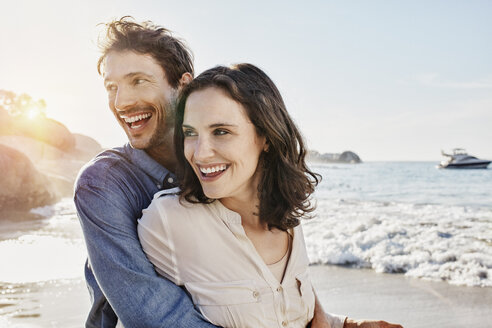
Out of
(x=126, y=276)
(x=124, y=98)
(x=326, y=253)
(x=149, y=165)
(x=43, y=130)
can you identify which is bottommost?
(x=43, y=130)

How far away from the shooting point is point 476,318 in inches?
190

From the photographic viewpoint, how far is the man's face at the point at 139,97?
273cm

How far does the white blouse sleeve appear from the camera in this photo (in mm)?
2084

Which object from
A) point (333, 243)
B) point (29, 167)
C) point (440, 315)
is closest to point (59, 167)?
point (29, 167)

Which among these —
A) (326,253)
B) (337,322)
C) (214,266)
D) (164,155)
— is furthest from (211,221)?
(326,253)

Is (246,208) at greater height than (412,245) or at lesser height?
greater

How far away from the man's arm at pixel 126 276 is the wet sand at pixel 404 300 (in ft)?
11.4

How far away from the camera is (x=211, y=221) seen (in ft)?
7.12

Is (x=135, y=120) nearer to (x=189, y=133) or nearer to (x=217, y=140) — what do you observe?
(x=189, y=133)

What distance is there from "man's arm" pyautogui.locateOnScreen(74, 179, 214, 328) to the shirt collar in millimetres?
494

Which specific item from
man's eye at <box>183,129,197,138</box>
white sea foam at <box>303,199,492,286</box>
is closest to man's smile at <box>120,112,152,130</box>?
man's eye at <box>183,129,197,138</box>

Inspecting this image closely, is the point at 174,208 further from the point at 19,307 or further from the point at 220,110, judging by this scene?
the point at 19,307

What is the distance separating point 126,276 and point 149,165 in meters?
0.81

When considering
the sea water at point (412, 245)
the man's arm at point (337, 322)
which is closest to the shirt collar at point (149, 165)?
the man's arm at point (337, 322)
